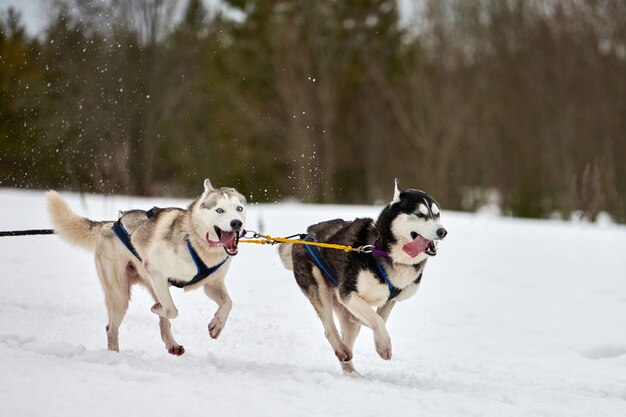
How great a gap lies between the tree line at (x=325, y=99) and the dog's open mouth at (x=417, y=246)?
9911 millimetres

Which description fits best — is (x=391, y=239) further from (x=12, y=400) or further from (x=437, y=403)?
(x=12, y=400)

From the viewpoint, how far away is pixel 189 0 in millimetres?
22719

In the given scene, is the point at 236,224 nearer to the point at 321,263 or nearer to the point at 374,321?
the point at 321,263

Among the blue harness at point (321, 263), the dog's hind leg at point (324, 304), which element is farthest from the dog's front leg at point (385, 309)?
the dog's hind leg at point (324, 304)

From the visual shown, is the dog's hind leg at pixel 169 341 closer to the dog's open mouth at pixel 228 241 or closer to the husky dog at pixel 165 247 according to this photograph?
the husky dog at pixel 165 247

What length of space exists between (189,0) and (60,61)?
483 cm

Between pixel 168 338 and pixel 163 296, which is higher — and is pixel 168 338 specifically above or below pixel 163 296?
below

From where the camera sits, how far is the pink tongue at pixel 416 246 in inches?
179

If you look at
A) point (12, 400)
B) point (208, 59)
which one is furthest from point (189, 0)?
point (12, 400)

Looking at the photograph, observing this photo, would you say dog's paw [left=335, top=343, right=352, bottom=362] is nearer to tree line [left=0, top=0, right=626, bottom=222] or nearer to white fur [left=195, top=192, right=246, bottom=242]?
white fur [left=195, top=192, right=246, bottom=242]

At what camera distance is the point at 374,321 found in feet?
15.0

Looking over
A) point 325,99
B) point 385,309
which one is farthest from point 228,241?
point 325,99

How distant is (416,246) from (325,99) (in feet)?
66.8

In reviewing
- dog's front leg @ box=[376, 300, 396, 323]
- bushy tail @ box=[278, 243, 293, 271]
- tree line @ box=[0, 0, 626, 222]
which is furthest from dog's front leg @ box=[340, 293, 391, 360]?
tree line @ box=[0, 0, 626, 222]
